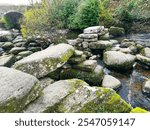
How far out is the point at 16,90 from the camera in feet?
15.4

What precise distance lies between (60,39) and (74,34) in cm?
102

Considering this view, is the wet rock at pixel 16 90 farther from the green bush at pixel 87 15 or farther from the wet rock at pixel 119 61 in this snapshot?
the green bush at pixel 87 15

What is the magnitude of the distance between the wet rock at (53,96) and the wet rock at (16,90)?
0.14m

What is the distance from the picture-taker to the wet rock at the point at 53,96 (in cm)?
492

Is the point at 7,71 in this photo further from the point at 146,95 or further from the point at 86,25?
the point at 86,25

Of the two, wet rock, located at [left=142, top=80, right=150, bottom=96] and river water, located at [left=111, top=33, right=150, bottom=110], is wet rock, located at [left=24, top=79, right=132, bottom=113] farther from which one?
wet rock, located at [left=142, top=80, right=150, bottom=96]

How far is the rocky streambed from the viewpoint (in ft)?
16.0

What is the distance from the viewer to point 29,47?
1365 centimetres

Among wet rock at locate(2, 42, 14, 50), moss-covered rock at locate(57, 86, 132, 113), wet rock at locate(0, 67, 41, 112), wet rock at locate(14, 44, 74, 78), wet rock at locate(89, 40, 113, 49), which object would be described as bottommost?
wet rock at locate(2, 42, 14, 50)

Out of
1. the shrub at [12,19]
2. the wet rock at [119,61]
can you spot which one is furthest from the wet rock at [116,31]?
the shrub at [12,19]

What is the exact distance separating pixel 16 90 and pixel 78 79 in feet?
5.51

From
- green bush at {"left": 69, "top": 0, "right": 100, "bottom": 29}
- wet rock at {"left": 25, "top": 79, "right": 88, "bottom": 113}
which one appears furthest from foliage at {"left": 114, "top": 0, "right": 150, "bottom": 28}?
wet rock at {"left": 25, "top": 79, "right": 88, "bottom": 113}

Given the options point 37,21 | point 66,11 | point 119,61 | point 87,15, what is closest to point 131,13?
point 87,15

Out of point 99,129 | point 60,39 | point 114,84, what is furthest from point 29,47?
point 99,129
